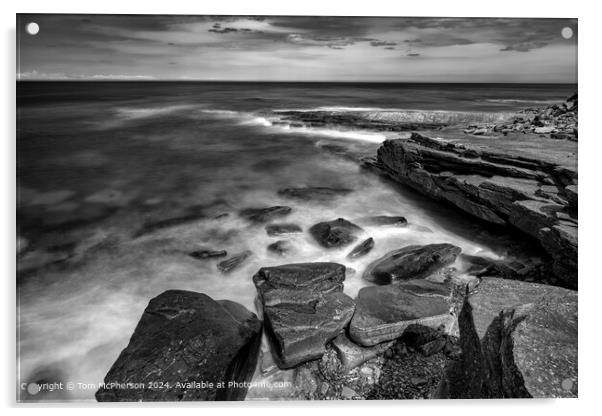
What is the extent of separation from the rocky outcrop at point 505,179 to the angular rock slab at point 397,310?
3.40 ft

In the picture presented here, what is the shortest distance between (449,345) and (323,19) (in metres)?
3.04

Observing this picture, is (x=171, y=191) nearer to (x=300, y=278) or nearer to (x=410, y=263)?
(x=300, y=278)

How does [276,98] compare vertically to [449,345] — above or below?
above

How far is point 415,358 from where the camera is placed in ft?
11.1

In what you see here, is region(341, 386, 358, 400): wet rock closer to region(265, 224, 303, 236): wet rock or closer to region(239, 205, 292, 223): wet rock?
region(265, 224, 303, 236): wet rock

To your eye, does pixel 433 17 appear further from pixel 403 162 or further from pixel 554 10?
pixel 403 162

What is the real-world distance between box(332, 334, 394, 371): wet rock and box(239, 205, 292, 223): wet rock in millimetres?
1402

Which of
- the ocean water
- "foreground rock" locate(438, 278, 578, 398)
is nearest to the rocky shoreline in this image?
"foreground rock" locate(438, 278, 578, 398)

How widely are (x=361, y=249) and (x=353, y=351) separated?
1.09 m

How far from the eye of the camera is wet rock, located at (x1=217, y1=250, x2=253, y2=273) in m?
3.90

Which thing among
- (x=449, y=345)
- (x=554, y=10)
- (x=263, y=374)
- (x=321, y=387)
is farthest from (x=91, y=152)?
(x=554, y=10)

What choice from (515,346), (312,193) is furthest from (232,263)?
(515,346)
